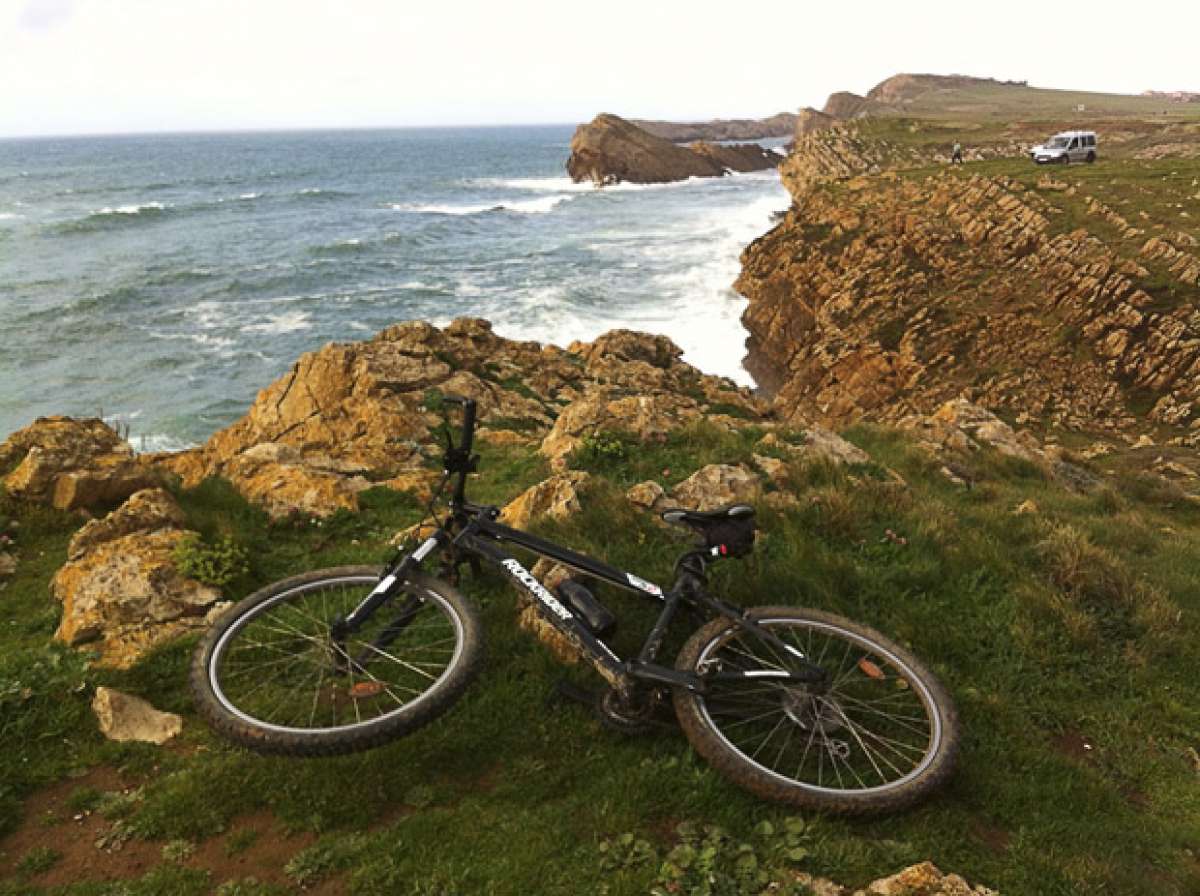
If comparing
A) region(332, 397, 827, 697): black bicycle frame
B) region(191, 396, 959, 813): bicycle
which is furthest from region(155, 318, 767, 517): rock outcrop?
region(332, 397, 827, 697): black bicycle frame

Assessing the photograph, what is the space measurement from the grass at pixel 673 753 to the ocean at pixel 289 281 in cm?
2265

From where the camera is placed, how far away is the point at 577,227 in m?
67.2

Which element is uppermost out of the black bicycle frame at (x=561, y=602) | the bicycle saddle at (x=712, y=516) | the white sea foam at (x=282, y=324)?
the bicycle saddle at (x=712, y=516)

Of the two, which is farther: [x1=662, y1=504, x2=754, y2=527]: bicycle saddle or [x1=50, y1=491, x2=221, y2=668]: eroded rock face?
[x1=50, y1=491, x2=221, y2=668]: eroded rock face

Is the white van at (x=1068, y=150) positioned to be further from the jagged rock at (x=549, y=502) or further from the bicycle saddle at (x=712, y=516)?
the bicycle saddle at (x=712, y=516)

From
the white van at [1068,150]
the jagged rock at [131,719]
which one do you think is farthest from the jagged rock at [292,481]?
the white van at [1068,150]

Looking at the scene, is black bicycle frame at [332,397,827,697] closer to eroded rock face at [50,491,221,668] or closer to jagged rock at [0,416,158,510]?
eroded rock face at [50,491,221,668]

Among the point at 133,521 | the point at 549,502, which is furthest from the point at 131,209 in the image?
the point at 549,502

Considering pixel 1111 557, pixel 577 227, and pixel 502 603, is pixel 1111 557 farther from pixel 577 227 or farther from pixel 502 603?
pixel 577 227

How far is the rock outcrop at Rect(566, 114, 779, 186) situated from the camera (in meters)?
108

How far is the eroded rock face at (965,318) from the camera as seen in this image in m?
22.1

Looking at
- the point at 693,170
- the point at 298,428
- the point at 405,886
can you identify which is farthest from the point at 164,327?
the point at 693,170

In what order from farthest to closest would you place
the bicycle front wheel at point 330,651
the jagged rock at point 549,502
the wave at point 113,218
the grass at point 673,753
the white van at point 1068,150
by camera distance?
the wave at point 113,218
the white van at point 1068,150
the jagged rock at point 549,502
the bicycle front wheel at point 330,651
the grass at point 673,753

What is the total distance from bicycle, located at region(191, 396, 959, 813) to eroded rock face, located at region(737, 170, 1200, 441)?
18.1 m
